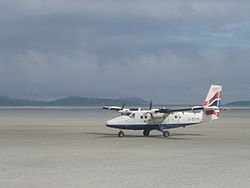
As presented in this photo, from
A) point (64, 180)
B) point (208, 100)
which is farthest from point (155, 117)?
point (64, 180)

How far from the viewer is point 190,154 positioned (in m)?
27.0

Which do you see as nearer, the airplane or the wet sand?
the wet sand

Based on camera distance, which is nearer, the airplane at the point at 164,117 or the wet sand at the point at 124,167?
the wet sand at the point at 124,167

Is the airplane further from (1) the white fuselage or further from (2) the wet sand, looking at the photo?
(2) the wet sand

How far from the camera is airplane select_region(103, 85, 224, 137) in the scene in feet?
138

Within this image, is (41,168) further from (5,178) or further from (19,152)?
(19,152)

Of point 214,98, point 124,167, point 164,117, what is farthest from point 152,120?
point 124,167

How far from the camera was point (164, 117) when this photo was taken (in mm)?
43844

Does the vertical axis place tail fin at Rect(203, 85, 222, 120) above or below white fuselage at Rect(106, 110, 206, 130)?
above

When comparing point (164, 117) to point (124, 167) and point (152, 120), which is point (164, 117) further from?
point (124, 167)

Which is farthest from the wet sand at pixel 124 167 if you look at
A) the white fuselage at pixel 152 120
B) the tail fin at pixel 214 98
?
the tail fin at pixel 214 98

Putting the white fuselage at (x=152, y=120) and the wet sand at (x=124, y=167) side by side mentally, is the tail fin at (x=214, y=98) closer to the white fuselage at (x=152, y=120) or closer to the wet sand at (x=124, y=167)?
the white fuselage at (x=152, y=120)

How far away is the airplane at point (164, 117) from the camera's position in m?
42.1

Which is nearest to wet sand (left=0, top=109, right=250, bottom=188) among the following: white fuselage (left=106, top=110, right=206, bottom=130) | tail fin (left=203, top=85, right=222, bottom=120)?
white fuselage (left=106, top=110, right=206, bottom=130)
